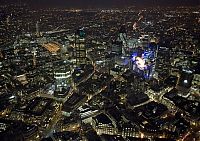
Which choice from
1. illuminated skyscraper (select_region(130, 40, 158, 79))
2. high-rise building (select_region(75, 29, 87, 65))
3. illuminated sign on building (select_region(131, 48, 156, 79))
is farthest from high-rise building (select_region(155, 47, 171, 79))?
high-rise building (select_region(75, 29, 87, 65))

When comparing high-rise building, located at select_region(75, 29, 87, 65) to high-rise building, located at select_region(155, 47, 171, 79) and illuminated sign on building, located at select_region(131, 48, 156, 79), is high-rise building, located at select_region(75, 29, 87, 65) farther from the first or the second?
high-rise building, located at select_region(155, 47, 171, 79)

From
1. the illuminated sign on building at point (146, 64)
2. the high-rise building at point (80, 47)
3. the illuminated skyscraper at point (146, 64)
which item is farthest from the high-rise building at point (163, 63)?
the high-rise building at point (80, 47)

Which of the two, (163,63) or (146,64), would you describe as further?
(163,63)

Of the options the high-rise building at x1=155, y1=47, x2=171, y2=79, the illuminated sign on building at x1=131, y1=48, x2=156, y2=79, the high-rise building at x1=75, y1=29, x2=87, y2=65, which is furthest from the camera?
the high-rise building at x1=75, y1=29, x2=87, y2=65

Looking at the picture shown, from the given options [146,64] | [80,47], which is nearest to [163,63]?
[146,64]

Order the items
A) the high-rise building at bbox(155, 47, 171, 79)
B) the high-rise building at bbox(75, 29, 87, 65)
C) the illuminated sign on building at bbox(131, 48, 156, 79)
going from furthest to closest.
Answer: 1. the high-rise building at bbox(75, 29, 87, 65)
2. the high-rise building at bbox(155, 47, 171, 79)
3. the illuminated sign on building at bbox(131, 48, 156, 79)

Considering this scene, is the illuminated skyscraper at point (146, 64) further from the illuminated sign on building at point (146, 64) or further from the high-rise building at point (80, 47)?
the high-rise building at point (80, 47)

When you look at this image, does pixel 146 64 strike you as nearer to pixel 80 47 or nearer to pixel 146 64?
pixel 146 64

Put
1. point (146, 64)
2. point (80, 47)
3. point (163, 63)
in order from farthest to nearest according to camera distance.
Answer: point (80, 47) → point (163, 63) → point (146, 64)

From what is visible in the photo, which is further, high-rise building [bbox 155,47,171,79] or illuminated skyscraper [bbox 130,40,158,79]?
high-rise building [bbox 155,47,171,79]

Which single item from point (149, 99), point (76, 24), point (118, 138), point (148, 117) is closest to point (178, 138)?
point (148, 117)
